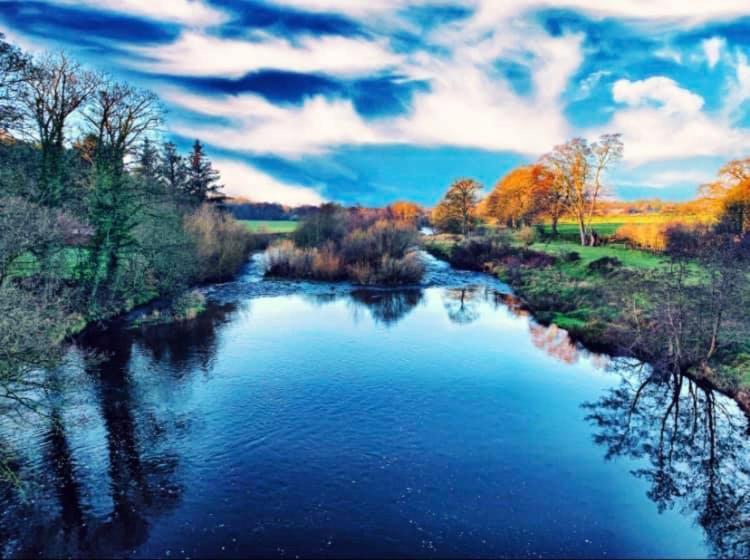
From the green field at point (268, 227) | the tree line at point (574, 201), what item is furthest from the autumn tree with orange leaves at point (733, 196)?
the green field at point (268, 227)

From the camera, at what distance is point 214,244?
35.1 meters

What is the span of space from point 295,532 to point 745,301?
16750 mm

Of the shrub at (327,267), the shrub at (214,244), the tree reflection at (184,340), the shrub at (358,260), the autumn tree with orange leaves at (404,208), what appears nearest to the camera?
the tree reflection at (184,340)

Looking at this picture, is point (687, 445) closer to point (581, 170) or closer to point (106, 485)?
point (106, 485)

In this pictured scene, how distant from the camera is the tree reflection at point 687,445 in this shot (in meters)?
8.96

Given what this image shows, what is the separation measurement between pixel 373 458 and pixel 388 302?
62.7 feet

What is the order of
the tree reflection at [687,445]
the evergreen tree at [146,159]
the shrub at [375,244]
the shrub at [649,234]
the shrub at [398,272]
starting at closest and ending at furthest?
the tree reflection at [687,445], the evergreen tree at [146,159], the shrub at [398,272], the shrub at [649,234], the shrub at [375,244]

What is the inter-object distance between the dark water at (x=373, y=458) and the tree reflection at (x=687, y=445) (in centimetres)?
5

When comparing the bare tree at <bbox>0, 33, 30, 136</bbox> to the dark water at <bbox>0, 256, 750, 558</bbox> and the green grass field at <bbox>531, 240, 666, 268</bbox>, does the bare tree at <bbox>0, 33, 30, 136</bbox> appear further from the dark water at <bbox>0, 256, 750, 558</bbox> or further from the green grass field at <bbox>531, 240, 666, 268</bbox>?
the green grass field at <bbox>531, 240, 666, 268</bbox>

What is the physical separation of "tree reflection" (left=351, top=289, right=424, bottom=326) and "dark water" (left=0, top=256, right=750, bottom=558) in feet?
21.6

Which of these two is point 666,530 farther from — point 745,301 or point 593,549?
point 745,301

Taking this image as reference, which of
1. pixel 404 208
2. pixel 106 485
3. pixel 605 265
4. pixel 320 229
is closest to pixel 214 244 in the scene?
pixel 320 229

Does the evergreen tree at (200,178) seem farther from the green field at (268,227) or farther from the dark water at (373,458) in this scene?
the dark water at (373,458)

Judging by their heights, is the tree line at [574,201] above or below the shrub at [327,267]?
above
